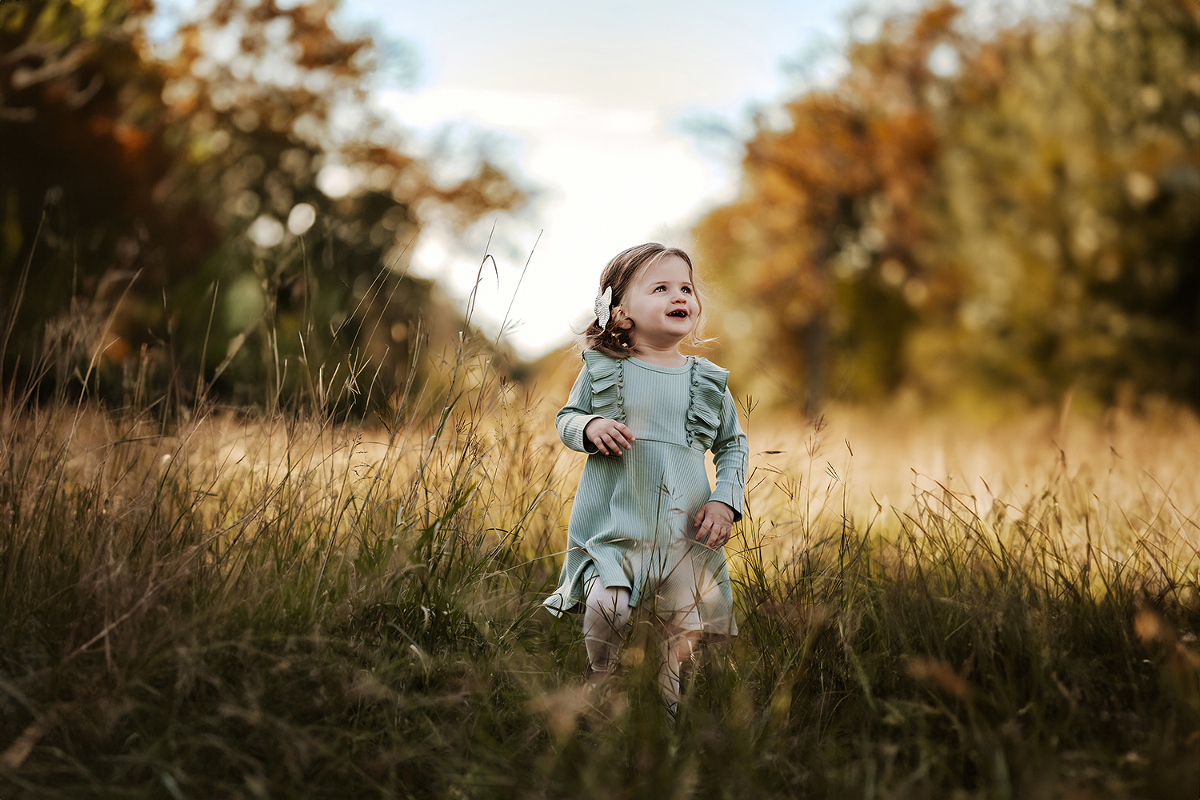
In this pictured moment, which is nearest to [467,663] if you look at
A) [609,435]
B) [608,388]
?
[609,435]

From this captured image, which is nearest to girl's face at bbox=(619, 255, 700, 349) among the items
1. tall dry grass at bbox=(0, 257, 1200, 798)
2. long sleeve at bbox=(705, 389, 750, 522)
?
long sleeve at bbox=(705, 389, 750, 522)

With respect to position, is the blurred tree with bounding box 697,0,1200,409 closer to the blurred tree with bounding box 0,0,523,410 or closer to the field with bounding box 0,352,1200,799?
the blurred tree with bounding box 0,0,523,410

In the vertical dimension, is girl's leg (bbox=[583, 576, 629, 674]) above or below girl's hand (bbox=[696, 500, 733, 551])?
below

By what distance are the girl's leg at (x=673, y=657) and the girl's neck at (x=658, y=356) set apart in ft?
2.31

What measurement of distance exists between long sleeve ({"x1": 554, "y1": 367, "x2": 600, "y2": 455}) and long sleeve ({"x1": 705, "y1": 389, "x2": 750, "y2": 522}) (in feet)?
1.18

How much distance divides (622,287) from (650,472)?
528 mm

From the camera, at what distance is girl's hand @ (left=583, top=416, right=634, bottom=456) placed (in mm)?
2102

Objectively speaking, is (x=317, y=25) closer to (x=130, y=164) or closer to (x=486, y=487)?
(x=130, y=164)

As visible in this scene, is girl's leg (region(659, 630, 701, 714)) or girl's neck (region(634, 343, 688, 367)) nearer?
girl's leg (region(659, 630, 701, 714))

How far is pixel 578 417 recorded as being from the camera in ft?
7.24

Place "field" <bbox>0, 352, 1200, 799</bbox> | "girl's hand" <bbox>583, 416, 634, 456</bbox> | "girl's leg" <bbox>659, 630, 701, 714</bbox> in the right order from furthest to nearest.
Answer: "girl's hand" <bbox>583, 416, 634, 456</bbox>, "girl's leg" <bbox>659, 630, 701, 714</bbox>, "field" <bbox>0, 352, 1200, 799</bbox>

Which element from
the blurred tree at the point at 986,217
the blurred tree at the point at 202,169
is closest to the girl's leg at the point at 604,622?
the blurred tree at the point at 202,169

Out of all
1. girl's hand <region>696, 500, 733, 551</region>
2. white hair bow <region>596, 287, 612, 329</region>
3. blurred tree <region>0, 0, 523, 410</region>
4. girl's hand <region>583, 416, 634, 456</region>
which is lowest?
girl's hand <region>696, 500, 733, 551</region>

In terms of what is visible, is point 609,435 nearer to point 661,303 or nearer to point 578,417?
point 578,417
